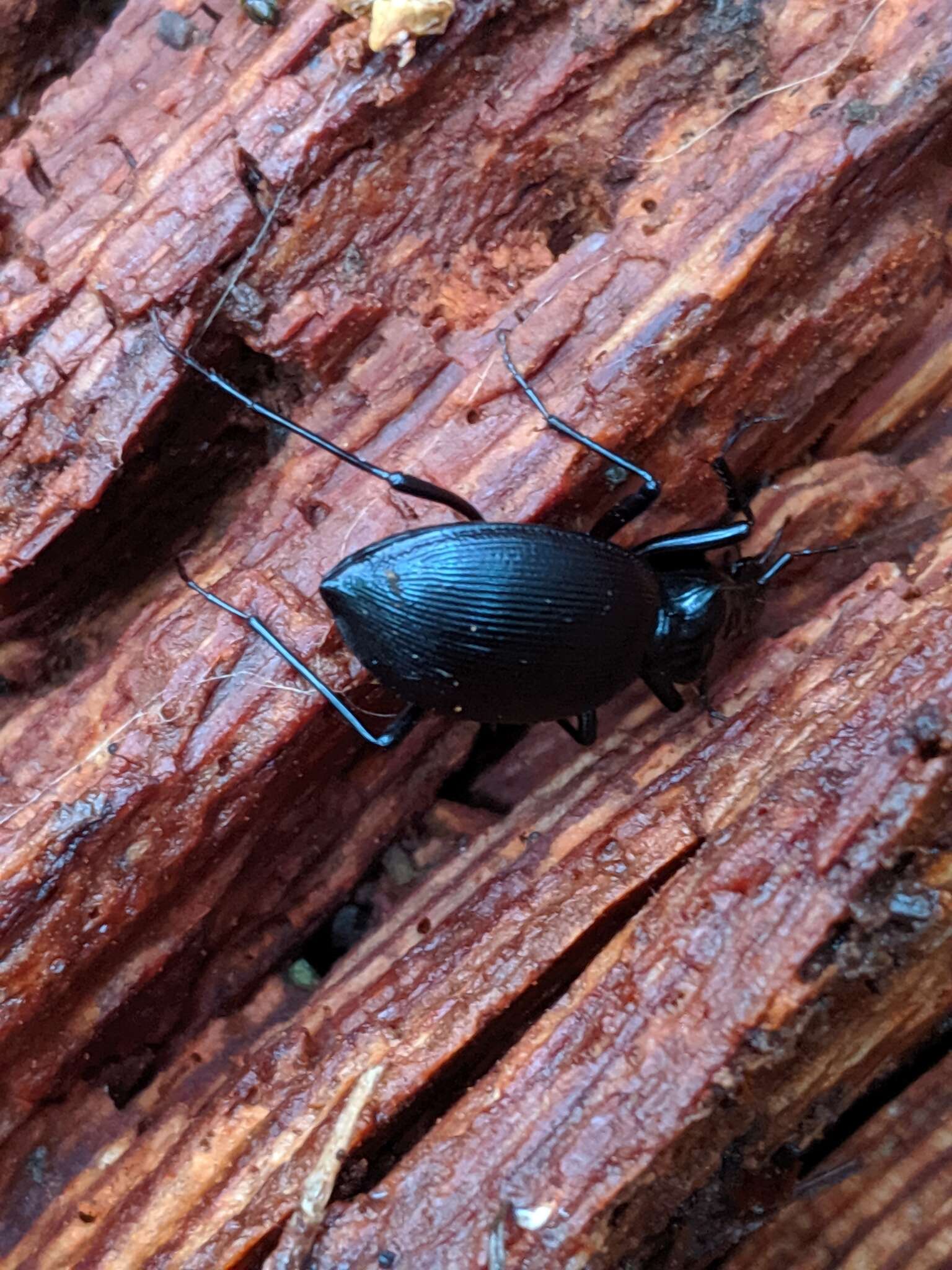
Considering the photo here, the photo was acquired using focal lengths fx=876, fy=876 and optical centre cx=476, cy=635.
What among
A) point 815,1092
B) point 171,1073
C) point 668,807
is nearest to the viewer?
point 815,1092

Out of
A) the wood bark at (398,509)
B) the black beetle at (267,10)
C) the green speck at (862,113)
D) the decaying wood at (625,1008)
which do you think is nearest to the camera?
the decaying wood at (625,1008)

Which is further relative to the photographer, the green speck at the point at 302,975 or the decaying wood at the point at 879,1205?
the green speck at the point at 302,975

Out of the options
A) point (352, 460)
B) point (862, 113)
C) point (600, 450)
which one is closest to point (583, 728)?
point (600, 450)

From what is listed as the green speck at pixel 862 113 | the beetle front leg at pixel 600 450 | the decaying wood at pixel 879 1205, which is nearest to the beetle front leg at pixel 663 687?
the beetle front leg at pixel 600 450

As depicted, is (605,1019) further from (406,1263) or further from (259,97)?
(259,97)

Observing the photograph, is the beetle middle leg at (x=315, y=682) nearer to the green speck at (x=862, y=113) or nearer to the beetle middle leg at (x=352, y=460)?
the beetle middle leg at (x=352, y=460)

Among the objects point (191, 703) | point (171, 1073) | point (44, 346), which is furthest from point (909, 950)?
point (44, 346)
